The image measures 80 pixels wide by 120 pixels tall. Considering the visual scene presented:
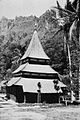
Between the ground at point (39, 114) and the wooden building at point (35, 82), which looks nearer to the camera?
the ground at point (39, 114)

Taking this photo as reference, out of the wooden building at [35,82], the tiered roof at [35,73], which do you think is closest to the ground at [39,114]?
the wooden building at [35,82]

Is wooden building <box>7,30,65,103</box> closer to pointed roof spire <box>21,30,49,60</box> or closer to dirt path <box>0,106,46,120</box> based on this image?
pointed roof spire <box>21,30,49,60</box>

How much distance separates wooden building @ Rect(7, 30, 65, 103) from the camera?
3631 centimetres

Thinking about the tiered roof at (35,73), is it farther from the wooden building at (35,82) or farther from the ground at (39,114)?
the ground at (39,114)

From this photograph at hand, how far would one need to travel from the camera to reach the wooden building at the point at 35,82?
36312 mm

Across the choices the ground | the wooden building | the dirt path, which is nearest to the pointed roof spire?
the wooden building

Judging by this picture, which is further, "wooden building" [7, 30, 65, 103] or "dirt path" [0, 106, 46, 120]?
"wooden building" [7, 30, 65, 103]

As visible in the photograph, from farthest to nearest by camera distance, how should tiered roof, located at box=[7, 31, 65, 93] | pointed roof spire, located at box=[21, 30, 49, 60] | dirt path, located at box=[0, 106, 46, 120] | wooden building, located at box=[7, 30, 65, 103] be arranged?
pointed roof spire, located at box=[21, 30, 49, 60] → tiered roof, located at box=[7, 31, 65, 93] → wooden building, located at box=[7, 30, 65, 103] → dirt path, located at box=[0, 106, 46, 120]

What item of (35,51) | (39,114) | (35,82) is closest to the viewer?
(39,114)

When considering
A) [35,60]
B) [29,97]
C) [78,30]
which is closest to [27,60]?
[35,60]

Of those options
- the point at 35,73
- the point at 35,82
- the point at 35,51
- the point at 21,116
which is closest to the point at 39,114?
the point at 21,116

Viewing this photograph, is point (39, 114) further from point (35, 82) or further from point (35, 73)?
point (35, 73)

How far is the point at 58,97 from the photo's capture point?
38.4 m

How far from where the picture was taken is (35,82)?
1503 inches
